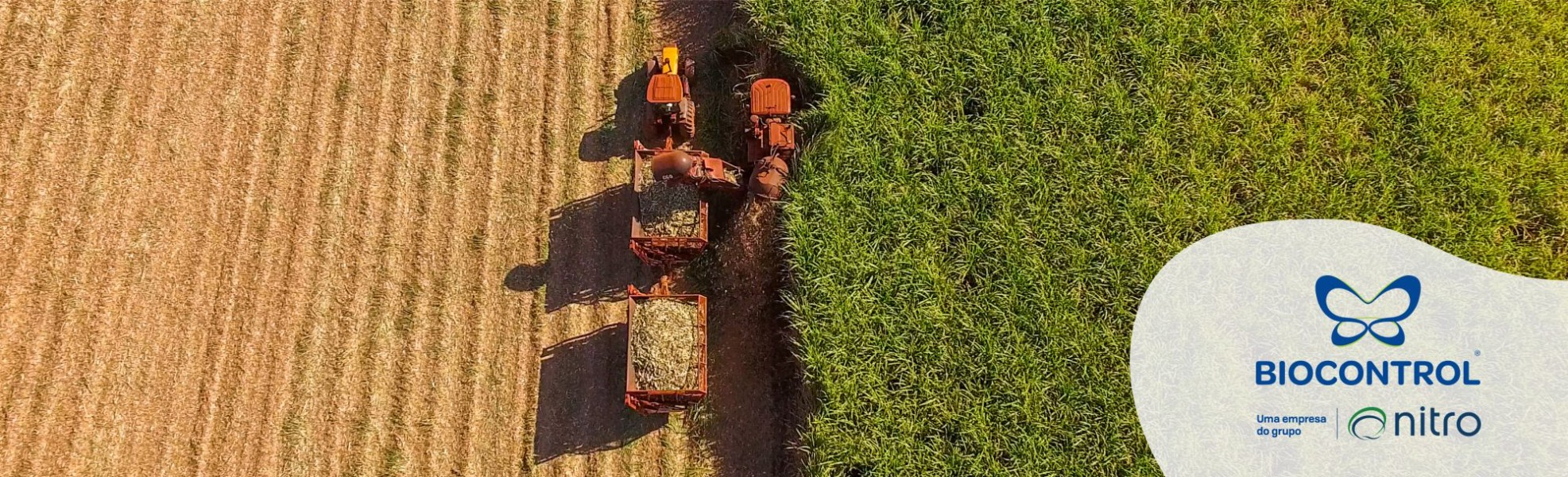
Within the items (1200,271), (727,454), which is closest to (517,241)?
(727,454)

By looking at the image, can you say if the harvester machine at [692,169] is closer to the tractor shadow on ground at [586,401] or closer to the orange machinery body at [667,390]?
the orange machinery body at [667,390]

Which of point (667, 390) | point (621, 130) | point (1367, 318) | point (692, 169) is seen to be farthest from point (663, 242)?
point (1367, 318)

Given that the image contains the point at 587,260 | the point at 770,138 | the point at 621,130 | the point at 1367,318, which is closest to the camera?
the point at 1367,318

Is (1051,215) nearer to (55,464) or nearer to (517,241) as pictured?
(517,241)

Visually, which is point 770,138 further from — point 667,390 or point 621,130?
point 667,390

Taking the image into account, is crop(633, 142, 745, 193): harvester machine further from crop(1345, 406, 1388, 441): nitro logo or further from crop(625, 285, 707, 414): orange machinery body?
crop(1345, 406, 1388, 441): nitro logo

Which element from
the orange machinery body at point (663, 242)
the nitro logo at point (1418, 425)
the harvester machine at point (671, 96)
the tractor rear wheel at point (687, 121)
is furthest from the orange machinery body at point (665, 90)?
the nitro logo at point (1418, 425)
